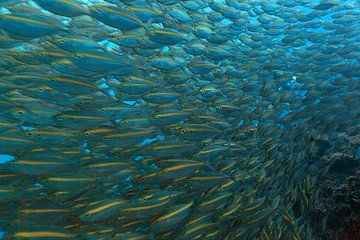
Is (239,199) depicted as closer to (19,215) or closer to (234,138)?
(234,138)

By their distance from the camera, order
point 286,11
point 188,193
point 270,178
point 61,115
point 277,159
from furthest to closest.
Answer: point 286,11
point 277,159
point 270,178
point 188,193
point 61,115

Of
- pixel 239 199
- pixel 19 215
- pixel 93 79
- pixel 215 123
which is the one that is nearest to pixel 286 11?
pixel 215 123

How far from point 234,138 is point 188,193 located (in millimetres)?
2656

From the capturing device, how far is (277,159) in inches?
299

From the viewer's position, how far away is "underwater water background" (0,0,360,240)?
4055 millimetres

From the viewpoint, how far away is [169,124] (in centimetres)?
516

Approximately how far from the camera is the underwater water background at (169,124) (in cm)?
405

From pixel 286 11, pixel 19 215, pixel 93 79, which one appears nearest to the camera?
pixel 19 215

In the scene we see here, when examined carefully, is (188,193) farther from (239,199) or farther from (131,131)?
(131,131)

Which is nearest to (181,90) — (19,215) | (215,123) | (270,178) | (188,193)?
(215,123)

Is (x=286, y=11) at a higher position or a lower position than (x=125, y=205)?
higher

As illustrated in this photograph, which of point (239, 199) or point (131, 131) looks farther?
point (239, 199)

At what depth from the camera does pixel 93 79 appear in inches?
188

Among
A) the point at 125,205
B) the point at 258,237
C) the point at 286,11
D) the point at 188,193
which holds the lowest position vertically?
the point at 258,237
